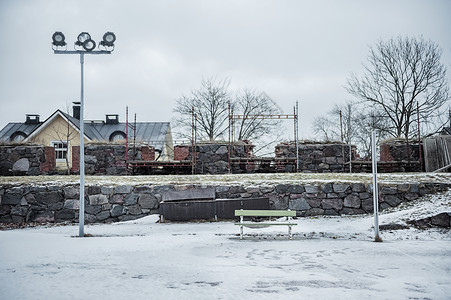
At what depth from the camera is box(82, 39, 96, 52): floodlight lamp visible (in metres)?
10.6

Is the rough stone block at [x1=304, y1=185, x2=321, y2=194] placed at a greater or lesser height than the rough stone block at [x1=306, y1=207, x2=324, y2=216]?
greater

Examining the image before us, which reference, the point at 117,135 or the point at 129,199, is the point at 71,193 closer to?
the point at 129,199

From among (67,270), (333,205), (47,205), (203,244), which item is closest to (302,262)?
(203,244)

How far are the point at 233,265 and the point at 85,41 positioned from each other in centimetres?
683

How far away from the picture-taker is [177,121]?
35469mm

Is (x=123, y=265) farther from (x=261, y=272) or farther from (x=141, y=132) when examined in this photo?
(x=141, y=132)

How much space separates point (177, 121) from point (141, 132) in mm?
3574

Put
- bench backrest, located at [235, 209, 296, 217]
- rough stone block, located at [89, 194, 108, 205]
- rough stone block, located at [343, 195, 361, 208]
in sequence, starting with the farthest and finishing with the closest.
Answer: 1. rough stone block, located at [89, 194, 108, 205]
2. rough stone block, located at [343, 195, 361, 208]
3. bench backrest, located at [235, 209, 296, 217]

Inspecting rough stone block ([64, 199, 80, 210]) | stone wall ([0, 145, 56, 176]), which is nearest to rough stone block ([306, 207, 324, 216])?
rough stone block ([64, 199, 80, 210])

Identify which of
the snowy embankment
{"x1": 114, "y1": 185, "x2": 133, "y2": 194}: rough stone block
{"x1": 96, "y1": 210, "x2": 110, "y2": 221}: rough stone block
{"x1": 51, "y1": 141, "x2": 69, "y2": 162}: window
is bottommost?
{"x1": 96, "y1": 210, "x2": 110, "y2": 221}: rough stone block

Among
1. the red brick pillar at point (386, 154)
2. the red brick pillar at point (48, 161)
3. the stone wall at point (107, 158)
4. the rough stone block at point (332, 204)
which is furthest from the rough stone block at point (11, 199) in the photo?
the red brick pillar at point (386, 154)

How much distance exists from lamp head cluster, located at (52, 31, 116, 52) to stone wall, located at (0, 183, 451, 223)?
4974 mm

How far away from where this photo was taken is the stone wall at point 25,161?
1827 centimetres

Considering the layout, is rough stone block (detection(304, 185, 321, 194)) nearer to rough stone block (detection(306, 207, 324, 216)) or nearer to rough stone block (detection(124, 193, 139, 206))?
rough stone block (detection(306, 207, 324, 216))
